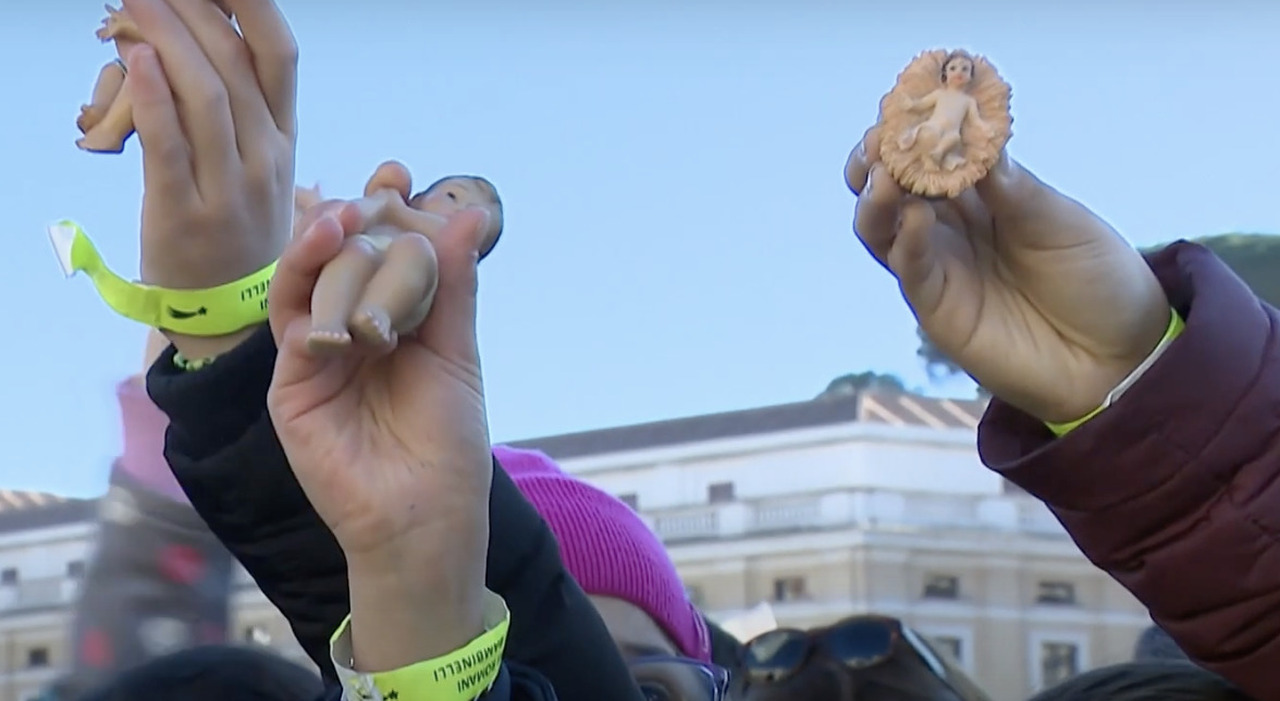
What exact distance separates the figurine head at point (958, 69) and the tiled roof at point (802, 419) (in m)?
1.70

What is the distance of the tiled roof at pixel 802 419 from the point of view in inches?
Answer: 103

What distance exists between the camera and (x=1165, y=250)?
878 millimetres

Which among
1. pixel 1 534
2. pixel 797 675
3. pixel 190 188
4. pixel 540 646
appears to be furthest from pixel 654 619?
pixel 1 534

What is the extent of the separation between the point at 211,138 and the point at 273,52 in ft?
0.19

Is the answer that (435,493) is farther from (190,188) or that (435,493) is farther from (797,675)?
(797,675)

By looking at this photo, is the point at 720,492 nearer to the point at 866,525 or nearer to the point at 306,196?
the point at 866,525

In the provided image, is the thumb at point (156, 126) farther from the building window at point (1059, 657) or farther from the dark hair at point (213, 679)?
the building window at point (1059, 657)

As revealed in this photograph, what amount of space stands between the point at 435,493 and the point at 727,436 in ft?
7.83

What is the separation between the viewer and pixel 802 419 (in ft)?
9.52

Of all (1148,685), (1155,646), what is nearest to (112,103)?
(1148,685)

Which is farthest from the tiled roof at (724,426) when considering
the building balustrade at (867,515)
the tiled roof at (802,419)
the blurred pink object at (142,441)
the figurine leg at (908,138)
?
the figurine leg at (908,138)

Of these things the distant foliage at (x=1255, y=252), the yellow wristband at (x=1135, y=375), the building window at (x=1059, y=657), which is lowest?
the building window at (x=1059, y=657)

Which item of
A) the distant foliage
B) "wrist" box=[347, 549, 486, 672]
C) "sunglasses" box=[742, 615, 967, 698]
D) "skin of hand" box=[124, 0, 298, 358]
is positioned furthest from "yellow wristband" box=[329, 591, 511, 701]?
the distant foliage

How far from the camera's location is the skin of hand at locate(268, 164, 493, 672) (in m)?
0.65
